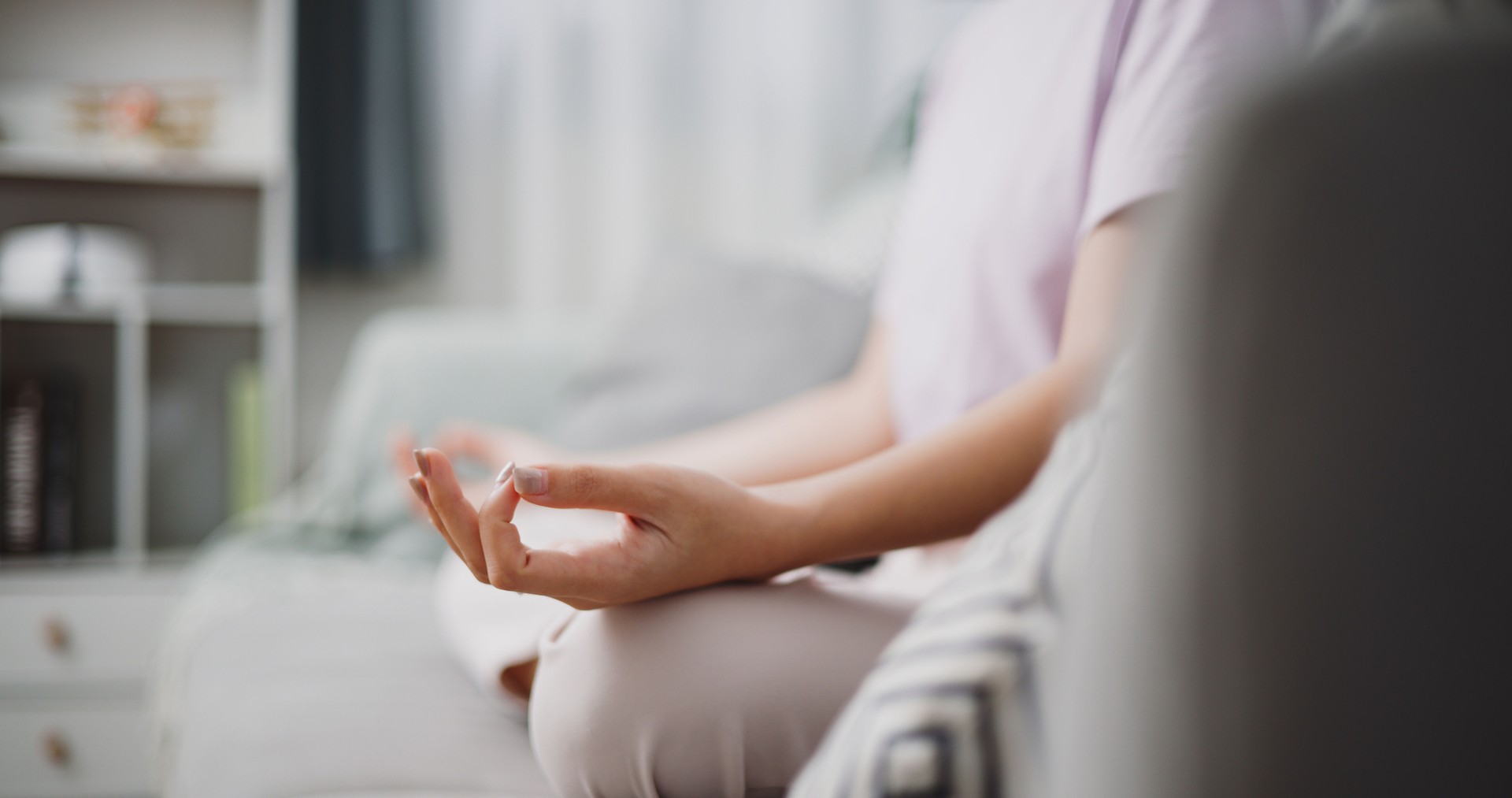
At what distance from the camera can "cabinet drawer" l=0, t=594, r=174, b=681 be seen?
1.63 meters

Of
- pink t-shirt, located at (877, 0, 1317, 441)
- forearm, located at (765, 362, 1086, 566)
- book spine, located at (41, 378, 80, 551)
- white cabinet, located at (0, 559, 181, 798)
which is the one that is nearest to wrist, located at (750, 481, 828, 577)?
forearm, located at (765, 362, 1086, 566)

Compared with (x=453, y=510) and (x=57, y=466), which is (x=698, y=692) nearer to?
(x=453, y=510)

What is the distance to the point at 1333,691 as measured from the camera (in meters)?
0.23

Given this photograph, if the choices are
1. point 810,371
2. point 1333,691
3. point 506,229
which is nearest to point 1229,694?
point 1333,691

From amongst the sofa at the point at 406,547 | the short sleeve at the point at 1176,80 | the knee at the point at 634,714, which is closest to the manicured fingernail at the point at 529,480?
the knee at the point at 634,714

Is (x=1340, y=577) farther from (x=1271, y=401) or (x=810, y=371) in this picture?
(x=810, y=371)

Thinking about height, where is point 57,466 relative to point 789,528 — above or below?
below

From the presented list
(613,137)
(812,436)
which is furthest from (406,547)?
(613,137)

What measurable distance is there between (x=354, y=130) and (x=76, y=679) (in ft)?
3.54

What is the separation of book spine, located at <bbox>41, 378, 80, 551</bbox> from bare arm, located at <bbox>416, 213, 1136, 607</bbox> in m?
1.74

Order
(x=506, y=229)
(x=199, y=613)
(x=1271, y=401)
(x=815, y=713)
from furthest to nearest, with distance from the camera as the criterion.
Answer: (x=506, y=229) < (x=199, y=613) < (x=815, y=713) < (x=1271, y=401)

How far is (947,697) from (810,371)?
911 millimetres

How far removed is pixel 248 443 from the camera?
1918 millimetres

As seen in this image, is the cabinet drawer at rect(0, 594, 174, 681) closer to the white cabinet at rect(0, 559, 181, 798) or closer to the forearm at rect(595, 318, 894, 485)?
the white cabinet at rect(0, 559, 181, 798)
